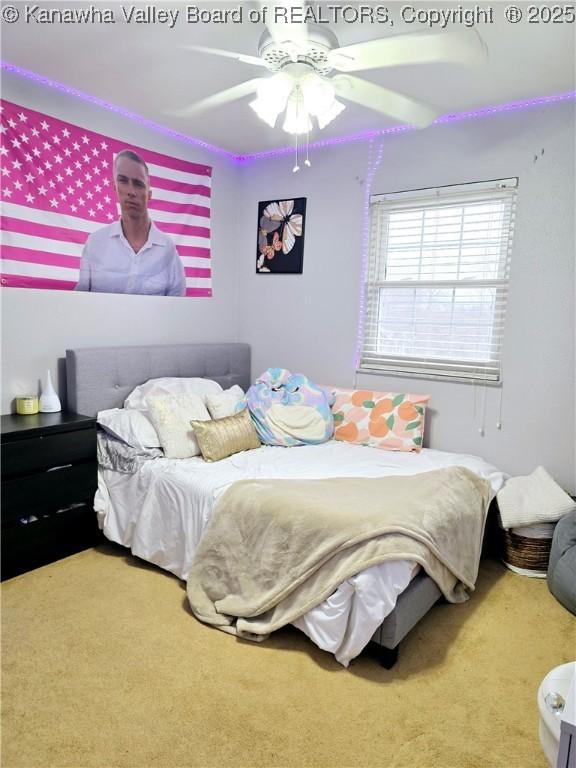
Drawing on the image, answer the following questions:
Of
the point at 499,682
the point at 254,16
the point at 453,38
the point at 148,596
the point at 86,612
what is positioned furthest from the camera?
the point at 148,596

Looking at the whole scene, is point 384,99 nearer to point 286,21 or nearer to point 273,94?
point 273,94

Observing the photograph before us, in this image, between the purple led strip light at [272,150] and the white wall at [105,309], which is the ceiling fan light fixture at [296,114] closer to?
the purple led strip light at [272,150]

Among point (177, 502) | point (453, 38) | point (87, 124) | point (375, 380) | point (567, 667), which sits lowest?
point (177, 502)

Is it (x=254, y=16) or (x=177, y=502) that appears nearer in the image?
(x=254, y=16)

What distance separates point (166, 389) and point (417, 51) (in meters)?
2.28

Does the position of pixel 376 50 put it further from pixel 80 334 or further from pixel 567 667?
pixel 80 334

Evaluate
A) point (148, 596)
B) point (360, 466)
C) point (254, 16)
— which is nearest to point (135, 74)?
point (254, 16)

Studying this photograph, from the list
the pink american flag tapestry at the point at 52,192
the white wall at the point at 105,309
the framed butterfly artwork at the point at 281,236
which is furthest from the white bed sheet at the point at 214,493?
the framed butterfly artwork at the point at 281,236

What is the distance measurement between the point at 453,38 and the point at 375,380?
2249mm

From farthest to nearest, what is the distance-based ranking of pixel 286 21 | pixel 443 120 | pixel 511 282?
pixel 443 120, pixel 511 282, pixel 286 21

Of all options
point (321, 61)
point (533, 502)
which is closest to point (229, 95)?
point (321, 61)

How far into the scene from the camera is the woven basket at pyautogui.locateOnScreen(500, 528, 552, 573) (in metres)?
2.69

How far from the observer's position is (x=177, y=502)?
8.44 feet

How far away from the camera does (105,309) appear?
3.25 m
